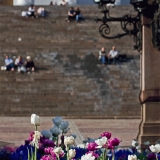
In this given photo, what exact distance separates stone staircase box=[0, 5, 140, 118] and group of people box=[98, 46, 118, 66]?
0.30 metres

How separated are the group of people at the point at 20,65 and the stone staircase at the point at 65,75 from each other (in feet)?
1.01

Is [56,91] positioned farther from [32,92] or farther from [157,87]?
[157,87]

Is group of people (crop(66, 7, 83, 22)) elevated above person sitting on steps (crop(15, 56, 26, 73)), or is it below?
above

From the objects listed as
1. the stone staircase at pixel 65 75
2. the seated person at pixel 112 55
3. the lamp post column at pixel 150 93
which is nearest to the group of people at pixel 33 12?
the stone staircase at pixel 65 75

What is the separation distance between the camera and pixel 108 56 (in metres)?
25.8

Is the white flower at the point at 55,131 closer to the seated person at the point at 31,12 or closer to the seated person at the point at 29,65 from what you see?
the seated person at the point at 29,65

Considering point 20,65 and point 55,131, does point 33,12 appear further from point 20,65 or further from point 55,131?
point 55,131

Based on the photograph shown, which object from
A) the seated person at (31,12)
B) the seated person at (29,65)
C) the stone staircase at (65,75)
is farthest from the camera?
the seated person at (31,12)

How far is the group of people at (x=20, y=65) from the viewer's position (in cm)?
2498

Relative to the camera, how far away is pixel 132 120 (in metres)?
21.5

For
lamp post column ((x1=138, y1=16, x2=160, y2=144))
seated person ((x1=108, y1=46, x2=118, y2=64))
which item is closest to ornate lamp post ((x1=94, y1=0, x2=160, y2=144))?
lamp post column ((x1=138, y1=16, x2=160, y2=144))

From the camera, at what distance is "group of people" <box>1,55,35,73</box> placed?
24975 mm

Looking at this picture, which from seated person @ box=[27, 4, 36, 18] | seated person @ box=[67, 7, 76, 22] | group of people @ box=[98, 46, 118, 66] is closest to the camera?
group of people @ box=[98, 46, 118, 66]

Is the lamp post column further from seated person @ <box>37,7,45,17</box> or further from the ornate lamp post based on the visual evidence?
seated person @ <box>37,7,45,17</box>
